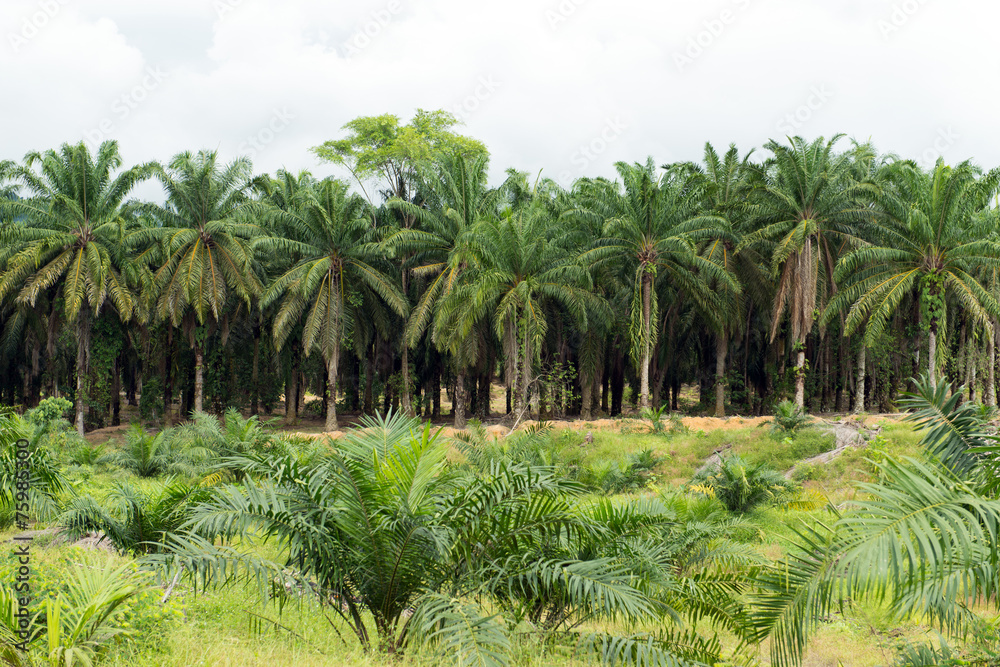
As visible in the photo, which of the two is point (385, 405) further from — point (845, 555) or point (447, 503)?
point (845, 555)

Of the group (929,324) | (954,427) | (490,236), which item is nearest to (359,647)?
(954,427)

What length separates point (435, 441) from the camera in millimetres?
6312

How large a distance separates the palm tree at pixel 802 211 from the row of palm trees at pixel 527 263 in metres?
0.08

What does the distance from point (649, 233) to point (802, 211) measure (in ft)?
17.5

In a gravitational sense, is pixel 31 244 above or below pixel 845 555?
above

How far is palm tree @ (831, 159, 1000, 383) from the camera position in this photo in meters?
22.3

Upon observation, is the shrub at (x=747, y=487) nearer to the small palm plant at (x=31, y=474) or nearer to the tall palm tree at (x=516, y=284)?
the tall palm tree at (x=516, y=284)

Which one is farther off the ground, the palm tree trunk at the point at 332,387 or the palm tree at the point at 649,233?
the palm tree at the point at 649,233

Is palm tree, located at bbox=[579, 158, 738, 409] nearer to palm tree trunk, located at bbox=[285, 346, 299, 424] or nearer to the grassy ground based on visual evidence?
the grassy ground

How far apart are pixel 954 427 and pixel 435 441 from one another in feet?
14.0

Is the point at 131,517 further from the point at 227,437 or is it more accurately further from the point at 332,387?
the point at 332,387

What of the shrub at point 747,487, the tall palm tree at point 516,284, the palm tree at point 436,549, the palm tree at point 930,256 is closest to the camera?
the palm tree at point 436,549

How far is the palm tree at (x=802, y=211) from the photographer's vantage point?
80.9 feet

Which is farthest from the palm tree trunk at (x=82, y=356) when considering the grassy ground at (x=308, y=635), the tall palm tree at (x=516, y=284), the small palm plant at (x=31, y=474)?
the small palm plant at (x=31, y=474)
